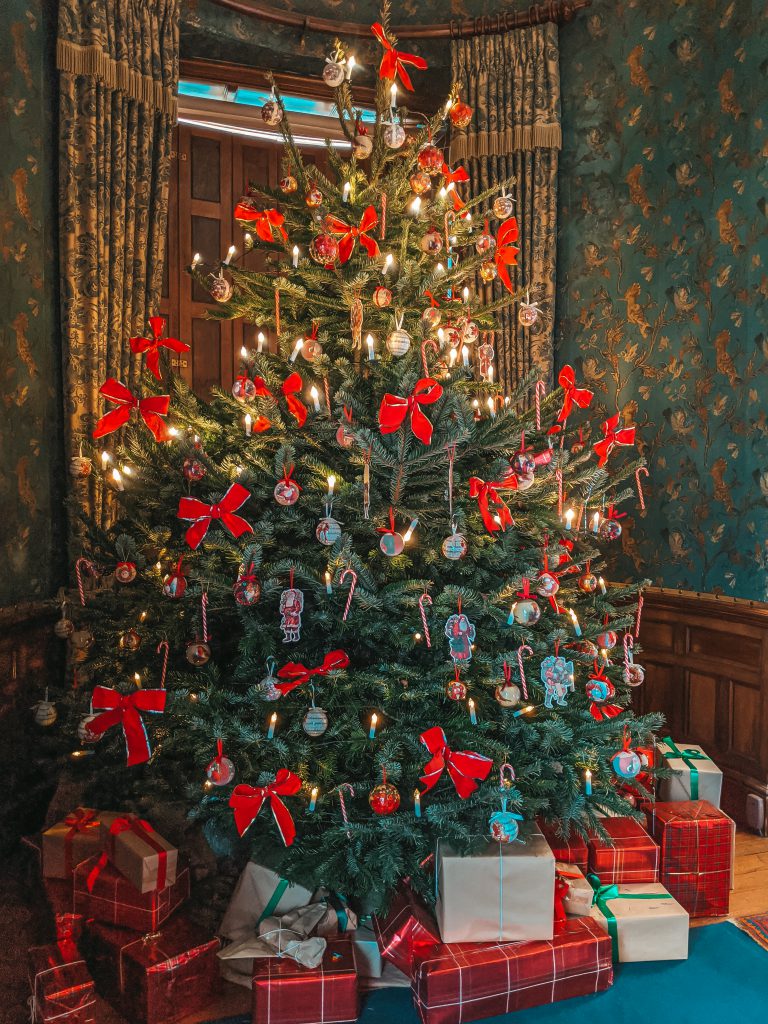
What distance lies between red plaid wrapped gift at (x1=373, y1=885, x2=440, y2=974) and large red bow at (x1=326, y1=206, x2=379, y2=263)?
1.58 meters

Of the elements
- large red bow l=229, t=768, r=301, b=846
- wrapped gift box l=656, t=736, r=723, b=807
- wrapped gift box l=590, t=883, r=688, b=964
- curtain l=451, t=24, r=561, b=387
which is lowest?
wrapped gift box l=590, t=883, r=688, b=964

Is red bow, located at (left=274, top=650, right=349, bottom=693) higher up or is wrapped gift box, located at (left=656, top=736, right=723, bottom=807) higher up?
red bow, located at (left=274, top=650, right=349, bottom=693)

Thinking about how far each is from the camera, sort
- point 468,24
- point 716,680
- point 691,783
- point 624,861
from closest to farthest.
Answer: point 624,861 < point 691,783 < point 716,680 < point 468,24

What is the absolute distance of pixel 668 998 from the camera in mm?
1764

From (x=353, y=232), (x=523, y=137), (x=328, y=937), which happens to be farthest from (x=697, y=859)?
(x=523, y=137)

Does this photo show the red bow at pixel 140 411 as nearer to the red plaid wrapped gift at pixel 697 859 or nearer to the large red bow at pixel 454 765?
the large red bow at pixel 454 765

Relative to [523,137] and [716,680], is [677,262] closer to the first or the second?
[523,137]

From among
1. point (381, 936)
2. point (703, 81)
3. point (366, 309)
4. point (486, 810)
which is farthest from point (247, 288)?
point (703, 81)

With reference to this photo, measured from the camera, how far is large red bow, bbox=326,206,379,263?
72.1 inches

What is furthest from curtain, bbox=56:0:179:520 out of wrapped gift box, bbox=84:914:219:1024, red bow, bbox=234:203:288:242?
wrapped gift box, bbox=84:914:219:1024

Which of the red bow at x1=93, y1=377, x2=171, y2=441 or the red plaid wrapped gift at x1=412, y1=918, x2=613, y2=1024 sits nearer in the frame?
the red plaid wrapped gift at x1=412, y1=918, x2=613, y2=1024

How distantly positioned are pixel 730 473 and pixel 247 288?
78.8 inches

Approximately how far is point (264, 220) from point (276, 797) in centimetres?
147

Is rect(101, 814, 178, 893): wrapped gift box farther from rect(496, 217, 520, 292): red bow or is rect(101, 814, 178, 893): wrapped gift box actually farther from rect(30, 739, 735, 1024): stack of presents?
rect(496, 217, 520, 292): red bow
